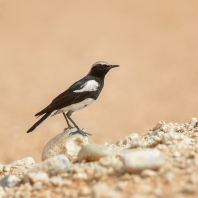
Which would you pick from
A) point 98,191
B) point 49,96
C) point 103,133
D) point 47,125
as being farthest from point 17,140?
point 98,191

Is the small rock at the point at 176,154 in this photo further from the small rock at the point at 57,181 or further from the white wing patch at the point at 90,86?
the white wing patch at the point at 90,86

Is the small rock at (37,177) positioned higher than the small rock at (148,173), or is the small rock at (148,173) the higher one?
the small rock at (37,177)

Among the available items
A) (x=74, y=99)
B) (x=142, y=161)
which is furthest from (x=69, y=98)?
(x=142, y=161)

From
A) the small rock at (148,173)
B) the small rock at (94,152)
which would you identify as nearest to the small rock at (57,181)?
the small rock at (94,152)

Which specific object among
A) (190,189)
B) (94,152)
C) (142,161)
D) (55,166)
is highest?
(94,152)

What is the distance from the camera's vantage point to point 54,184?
4.61 metres

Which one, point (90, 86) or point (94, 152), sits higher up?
point (90, 86)

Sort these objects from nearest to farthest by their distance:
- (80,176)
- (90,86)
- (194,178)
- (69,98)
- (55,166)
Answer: (194,178) < (80,176) < (55,166) < (69,98) < (90,86)

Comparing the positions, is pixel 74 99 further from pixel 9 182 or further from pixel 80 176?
pixel 80 176

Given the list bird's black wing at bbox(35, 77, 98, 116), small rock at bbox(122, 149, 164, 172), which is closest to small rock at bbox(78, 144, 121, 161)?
small rock at bbox(122, 149, 164, 172)

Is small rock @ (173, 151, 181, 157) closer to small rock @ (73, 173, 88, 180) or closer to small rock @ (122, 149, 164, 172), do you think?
small rock @ (122, 149, 164, 172)

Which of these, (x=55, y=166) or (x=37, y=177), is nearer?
(x=37, y=177)

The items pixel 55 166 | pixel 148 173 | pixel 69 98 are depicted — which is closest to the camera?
pixel 148 173

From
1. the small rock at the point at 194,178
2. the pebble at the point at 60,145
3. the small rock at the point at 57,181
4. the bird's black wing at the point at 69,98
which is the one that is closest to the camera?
the small rock at the point at 194,178
